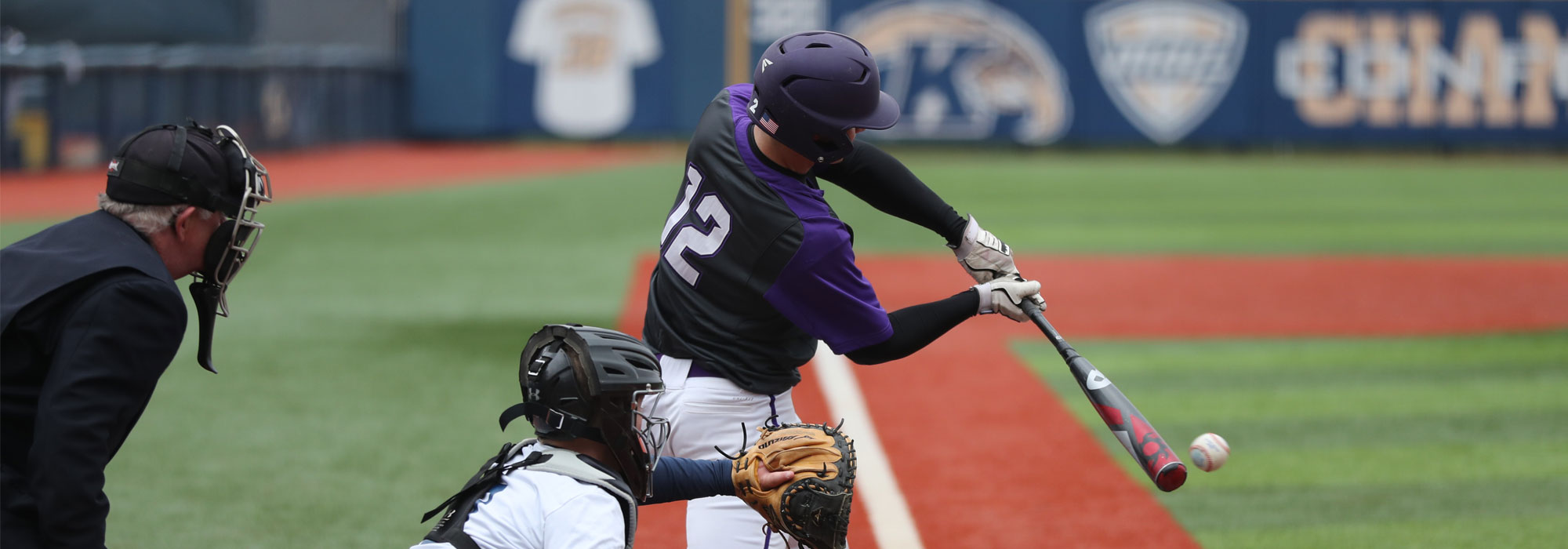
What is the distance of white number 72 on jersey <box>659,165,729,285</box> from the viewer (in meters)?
3.61

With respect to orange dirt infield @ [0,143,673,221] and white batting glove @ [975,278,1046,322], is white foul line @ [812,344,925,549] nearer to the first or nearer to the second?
white batting glove @ [975,278,1046,322]

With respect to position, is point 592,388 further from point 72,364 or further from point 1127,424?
point 1127,424

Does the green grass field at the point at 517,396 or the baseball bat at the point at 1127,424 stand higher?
the baseball bat at the point at 1127,424

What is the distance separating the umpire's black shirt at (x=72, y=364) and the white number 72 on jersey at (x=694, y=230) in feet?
4.36

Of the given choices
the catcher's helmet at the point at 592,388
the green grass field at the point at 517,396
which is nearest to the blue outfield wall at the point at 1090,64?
the green grass field at the point at 517,396

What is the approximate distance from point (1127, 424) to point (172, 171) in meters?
2.36

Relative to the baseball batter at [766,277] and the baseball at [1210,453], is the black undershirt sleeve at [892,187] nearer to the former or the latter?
the baseball batter at [766,277]

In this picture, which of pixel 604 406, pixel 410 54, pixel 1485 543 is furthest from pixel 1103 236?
pixel 410 54

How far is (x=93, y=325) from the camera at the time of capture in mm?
2568

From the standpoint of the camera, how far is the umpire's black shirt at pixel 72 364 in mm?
2553

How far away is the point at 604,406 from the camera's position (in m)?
2.90


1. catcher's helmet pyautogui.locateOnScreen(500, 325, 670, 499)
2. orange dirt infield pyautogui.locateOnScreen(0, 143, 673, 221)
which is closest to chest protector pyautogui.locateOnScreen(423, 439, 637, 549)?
catcher's helmet pyautogui.locateOnScreen(500, 325, 670, 499)

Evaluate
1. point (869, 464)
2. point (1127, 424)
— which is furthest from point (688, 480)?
point (869, 464)

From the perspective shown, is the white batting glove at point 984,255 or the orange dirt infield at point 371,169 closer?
the white batting glove at point 984,255
